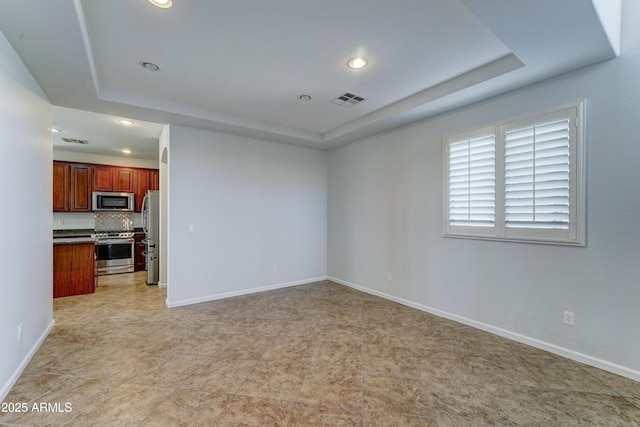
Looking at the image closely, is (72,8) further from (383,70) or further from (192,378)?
(192,378)

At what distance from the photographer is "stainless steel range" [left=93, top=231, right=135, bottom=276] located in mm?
6188

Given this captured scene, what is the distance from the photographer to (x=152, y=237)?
18.1 feet

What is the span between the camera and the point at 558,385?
2.18m

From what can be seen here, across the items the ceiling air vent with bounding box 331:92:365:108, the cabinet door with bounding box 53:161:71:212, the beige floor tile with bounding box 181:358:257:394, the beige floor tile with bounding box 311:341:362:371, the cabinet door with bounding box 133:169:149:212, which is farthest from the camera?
the cabinet door with bounding box 133:169:149:212

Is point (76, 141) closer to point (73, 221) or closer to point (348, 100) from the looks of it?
point (73, 221)

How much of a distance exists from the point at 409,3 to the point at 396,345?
9.58 feet

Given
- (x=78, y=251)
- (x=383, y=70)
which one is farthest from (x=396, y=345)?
(x=78, y=251)

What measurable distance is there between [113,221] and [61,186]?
1.23 meters

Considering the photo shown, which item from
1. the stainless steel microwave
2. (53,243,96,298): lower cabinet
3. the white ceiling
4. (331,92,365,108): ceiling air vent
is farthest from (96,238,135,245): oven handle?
(331,92,365,108): ceiling air vent

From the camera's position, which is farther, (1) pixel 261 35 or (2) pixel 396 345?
(2) pixel 396 345

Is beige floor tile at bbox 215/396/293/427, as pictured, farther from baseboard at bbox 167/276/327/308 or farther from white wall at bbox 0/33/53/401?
baseboard at bbox 167/276/327/308

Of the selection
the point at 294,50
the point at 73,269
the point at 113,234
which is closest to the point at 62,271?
the point at 73,269

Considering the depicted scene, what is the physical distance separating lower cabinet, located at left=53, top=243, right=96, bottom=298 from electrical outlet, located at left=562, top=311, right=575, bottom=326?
645 centimetres

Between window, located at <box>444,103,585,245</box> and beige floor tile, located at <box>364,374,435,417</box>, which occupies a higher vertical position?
window, located at <box>444,103,585,245</box>
